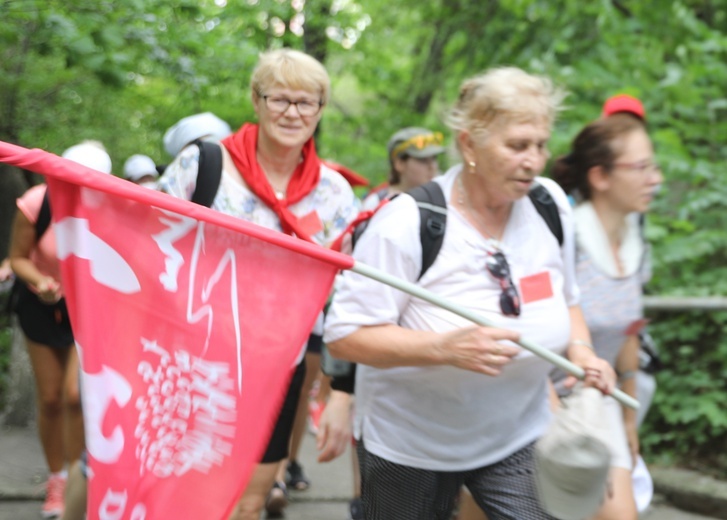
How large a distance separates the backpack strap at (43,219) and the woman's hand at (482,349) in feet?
8.37

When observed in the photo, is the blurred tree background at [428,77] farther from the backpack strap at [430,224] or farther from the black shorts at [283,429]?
the backpack strap at [430,224]

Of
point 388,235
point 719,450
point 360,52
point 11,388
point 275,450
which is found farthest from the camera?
point 360,52

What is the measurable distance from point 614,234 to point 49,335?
9.01 feet

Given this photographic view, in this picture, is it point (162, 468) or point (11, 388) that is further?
point (11, 388)

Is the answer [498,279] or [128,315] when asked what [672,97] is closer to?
[498,279]

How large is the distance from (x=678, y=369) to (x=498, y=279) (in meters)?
3.94

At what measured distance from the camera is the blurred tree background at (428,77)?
6094 mm

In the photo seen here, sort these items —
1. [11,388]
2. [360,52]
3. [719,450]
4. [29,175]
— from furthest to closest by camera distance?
1. [360,52]
2. [29,175]
3. [11,388]
4. [719,450]

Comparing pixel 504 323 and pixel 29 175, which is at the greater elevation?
pixel 504 323

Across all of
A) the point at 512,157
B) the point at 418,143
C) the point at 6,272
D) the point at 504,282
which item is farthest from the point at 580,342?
the point at 418,143

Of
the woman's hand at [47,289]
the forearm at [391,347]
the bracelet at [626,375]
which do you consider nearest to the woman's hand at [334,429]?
the forearm at [391,347]

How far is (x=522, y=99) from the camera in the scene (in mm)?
2920

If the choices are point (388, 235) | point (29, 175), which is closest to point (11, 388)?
point (29, 175)

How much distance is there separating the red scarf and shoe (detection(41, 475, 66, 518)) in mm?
2268
